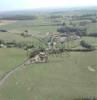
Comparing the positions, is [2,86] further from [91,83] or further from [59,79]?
[91,83]

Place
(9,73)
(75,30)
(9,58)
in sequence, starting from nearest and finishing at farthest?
(9,73) < (9,58) < (75,30)

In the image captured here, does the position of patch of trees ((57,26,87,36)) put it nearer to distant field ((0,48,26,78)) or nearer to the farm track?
distant field ((0,48,26,78))

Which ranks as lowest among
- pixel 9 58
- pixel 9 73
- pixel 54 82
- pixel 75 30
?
pixel 75 30

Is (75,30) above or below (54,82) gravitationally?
below

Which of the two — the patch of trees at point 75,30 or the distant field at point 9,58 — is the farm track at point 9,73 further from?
the patch of trees at point 75,30

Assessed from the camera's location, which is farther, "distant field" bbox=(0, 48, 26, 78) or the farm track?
"distant field" bbox=(0, 48, 26, 78)

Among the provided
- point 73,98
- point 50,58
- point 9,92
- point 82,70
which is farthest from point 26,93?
point 50,58

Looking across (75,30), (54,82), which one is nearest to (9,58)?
(54,82)

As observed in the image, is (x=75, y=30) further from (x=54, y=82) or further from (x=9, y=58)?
(x=54, y=82)

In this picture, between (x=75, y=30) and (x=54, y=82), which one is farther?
(x=75, y=30)

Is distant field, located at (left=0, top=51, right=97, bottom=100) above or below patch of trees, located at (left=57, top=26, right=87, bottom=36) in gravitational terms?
above

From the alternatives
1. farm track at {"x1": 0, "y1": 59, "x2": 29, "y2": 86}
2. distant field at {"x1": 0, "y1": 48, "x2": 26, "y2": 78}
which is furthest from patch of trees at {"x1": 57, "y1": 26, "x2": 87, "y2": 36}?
farm track at {"x1": 0, "y1": 59, "x2": 29, "y2": 86}
